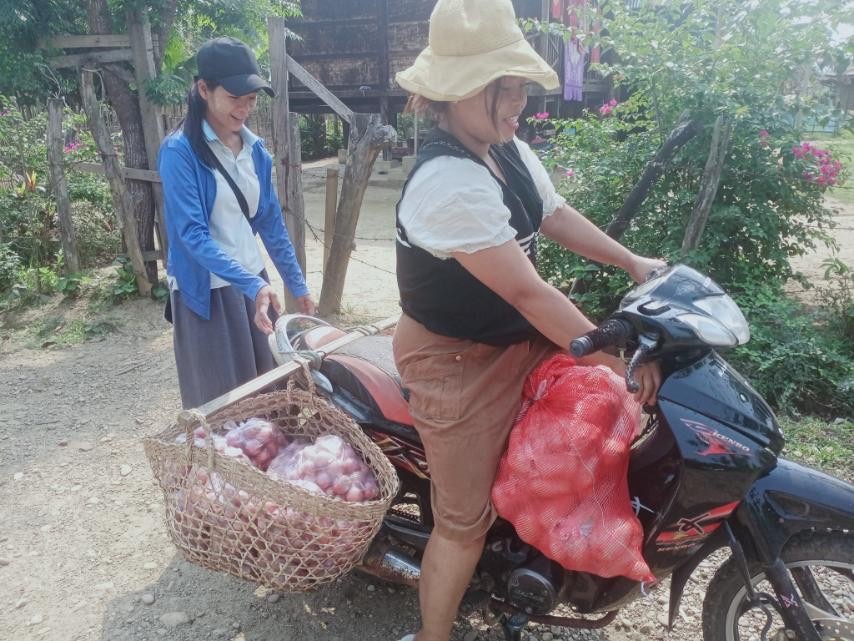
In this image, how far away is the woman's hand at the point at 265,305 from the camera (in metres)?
2.43

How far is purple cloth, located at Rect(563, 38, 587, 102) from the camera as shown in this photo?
1218cm

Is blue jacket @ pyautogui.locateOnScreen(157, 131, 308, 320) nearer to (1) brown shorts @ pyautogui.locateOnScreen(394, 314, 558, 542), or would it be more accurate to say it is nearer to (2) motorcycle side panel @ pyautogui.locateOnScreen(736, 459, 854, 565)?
(1) brown shorts @ pyautogui.locateOnScreen(394, 314, 558, 542)

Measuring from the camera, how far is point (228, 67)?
2.44 metres

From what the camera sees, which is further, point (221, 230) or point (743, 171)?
point (743, 171)

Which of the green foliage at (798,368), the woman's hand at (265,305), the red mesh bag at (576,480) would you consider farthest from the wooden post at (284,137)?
the red mesh bag at (576,480)

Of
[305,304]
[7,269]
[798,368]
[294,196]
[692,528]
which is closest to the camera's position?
[692,528]

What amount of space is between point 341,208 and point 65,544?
120 inches

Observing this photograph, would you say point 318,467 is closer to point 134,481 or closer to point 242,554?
point 242,554

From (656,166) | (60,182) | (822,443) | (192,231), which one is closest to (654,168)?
(656,166)

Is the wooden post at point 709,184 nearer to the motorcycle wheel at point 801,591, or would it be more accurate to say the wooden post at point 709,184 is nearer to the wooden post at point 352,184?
the wooden post at point 352,184

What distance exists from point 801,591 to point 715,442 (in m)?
0.56

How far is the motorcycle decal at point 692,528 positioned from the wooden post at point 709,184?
9.74 feet

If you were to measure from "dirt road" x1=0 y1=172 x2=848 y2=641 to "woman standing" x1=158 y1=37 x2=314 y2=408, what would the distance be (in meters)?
0.73

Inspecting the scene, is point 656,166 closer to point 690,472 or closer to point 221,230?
point 221,230
